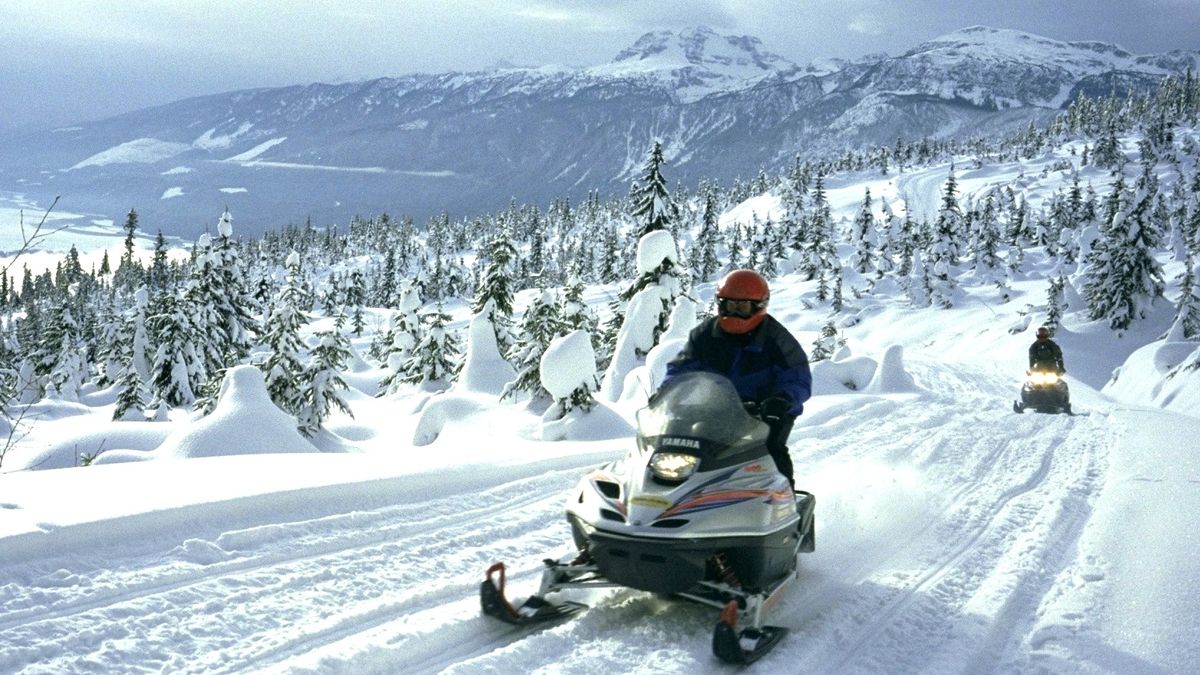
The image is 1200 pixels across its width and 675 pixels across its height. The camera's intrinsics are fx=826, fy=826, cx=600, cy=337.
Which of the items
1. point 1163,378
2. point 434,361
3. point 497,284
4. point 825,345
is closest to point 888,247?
point 825,345

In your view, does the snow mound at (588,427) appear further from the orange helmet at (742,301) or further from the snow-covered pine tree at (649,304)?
the orange helmet at (742,301)

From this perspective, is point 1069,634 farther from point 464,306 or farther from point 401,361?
point 464,306

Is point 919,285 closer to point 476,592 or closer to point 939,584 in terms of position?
point 939,584

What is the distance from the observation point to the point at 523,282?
119 metres

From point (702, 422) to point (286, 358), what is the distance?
2187 centimetres

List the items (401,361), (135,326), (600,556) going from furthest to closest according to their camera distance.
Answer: (401,361), (135,326), (600,556)

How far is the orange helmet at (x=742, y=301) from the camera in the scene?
5.76 metres

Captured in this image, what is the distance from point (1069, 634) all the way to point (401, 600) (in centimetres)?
401

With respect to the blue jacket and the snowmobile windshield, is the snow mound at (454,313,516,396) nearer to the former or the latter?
the blue jacket

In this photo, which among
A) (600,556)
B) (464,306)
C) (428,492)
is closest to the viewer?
(600,556)

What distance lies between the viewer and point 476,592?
17.2ft

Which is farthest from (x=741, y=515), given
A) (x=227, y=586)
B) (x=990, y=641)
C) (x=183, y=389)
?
(x=183, y=389)

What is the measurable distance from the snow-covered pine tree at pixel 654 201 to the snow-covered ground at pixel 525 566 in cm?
1794

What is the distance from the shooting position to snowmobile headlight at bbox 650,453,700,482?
4801mm
